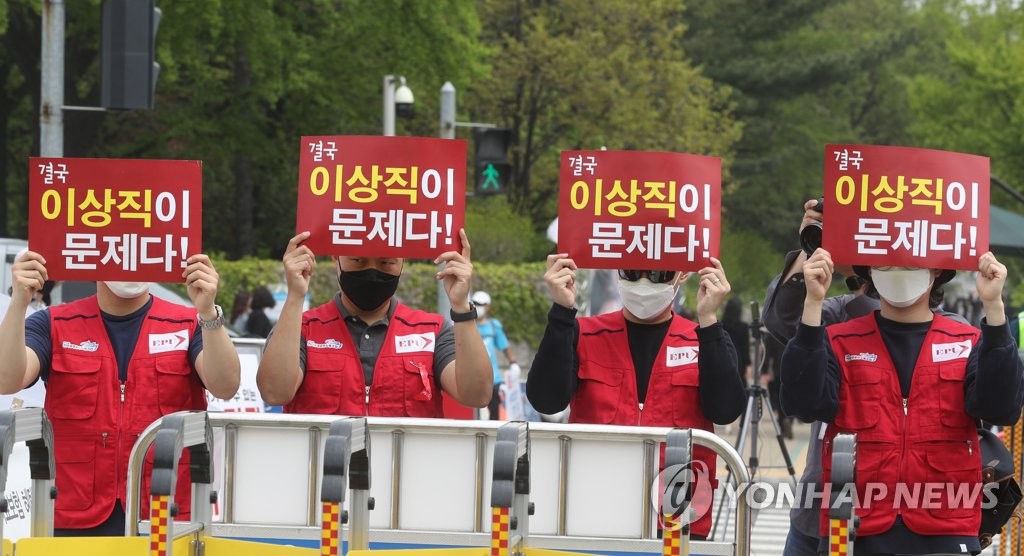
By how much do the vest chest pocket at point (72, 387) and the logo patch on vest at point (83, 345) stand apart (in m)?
0.03

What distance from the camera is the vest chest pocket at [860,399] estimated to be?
5.71 m

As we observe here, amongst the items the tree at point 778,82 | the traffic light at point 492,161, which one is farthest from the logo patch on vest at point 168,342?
the tree at point 778,82

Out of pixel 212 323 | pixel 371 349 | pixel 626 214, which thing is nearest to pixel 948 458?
pixel 626 214

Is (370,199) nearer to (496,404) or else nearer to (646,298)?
(646,298)

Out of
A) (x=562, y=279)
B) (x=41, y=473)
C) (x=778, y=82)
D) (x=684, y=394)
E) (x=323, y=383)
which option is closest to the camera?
(x=41, y=473)

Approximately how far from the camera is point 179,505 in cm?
592

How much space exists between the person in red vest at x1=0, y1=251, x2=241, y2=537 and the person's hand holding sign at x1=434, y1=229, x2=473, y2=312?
0.83 meters

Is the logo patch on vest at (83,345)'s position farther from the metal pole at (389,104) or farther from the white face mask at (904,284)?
the metal pole at (389,104)

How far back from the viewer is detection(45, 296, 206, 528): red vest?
5.93 meters

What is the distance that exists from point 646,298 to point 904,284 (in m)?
0.97

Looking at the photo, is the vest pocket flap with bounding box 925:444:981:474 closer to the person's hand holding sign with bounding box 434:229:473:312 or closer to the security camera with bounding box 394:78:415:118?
the person's hand holding sign with bounding box 434:229:473:312

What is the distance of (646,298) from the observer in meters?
6.15

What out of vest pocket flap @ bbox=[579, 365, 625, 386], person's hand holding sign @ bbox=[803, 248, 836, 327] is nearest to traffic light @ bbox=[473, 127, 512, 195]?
vest pocket flap @ bbox=[579, 365, 625, 386]

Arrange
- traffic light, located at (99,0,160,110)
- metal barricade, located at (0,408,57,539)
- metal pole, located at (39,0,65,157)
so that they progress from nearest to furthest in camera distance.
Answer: metal barricade, located at (0,408,57,539)
traffic light, located at (99,0,160,110)
metal pole, located at (39,0,65,157)
